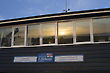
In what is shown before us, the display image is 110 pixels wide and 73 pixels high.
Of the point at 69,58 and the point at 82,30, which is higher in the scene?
the point at 82,30

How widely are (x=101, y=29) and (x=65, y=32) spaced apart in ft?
5.60

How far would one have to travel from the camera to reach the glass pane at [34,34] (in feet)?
26.3

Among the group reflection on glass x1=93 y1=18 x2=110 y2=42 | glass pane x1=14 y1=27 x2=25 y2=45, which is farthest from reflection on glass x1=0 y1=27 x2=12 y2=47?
reflection on glass x1=93 y1=18 x2=110 y2=42

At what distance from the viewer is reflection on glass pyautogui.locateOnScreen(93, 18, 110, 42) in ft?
22.6

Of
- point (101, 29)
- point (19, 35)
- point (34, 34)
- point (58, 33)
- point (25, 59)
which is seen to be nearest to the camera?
point (101, 29)

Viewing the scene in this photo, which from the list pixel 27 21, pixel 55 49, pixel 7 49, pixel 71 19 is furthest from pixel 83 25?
pixel 7 49

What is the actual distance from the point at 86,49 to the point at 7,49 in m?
4.25

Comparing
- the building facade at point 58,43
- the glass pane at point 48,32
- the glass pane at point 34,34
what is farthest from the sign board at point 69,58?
the glass pane at point 34,34

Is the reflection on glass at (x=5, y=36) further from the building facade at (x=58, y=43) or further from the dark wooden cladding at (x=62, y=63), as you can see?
the dark wooden cladding at (x=62, y=63)

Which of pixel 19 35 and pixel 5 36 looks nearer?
pixel 19 35

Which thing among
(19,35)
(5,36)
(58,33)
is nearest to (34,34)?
(19,35)

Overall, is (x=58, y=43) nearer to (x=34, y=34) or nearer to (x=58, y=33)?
(x=58, y=33)

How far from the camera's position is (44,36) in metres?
7.90

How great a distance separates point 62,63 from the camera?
23.5 feet
